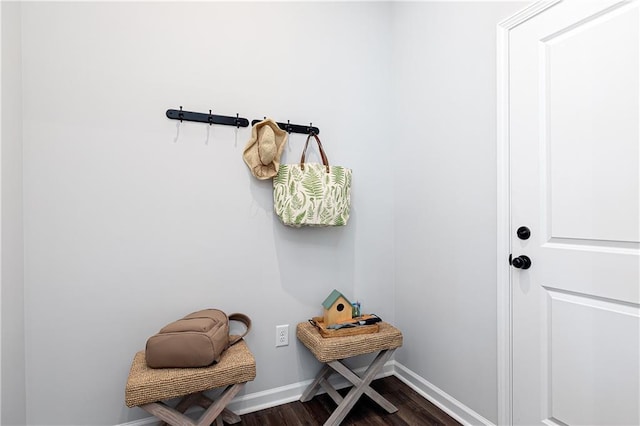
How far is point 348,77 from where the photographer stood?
2.04m

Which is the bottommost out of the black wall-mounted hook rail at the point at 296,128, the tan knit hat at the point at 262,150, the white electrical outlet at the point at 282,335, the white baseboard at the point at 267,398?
the white baseboard at the point at 267,398

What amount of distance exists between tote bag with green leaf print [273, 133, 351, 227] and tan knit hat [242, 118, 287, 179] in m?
0.06

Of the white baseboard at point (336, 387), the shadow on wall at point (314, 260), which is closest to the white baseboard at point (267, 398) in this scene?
the white baseboard at point (336, 387)

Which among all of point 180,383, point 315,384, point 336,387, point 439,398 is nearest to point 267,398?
point 315,384

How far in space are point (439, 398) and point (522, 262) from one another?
3.02ft

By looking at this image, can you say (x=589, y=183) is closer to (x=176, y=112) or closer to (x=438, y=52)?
(x=438, y=52)

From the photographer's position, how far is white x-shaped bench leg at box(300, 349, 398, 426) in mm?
1616

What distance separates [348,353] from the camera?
1601 millimetres

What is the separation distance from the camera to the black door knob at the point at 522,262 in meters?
1.37

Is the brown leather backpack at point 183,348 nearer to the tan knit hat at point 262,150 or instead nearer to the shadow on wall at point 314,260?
the shadow on wall at point 314,260

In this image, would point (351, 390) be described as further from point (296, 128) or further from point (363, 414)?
point (296, 128)

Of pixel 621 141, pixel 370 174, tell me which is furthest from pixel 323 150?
pixel 621 141

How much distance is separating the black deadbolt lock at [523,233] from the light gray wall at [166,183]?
883 millimetres

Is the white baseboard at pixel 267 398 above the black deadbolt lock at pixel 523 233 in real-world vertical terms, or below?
below
